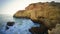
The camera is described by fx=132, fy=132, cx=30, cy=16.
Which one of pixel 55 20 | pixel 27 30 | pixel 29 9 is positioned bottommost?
pixel 27 30

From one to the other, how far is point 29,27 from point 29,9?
338 millimetres

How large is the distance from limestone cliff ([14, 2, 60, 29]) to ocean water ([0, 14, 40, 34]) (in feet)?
0.30

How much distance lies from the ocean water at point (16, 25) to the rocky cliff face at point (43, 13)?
0.09 meters

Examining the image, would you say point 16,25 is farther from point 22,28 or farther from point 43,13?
point 43,13

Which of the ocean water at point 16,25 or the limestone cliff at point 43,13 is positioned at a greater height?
the limestone cliff at point 43,13

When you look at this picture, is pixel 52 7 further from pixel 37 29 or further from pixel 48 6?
pixel 37 29

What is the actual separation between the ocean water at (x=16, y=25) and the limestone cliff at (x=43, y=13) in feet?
0.30

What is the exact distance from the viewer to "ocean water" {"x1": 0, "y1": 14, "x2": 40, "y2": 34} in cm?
239

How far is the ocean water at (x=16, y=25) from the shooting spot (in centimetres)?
239

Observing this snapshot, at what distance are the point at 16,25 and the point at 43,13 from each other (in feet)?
1.79

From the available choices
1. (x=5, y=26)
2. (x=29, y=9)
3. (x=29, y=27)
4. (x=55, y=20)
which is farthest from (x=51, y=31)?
(x=5, y=26)

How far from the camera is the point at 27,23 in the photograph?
244 cm

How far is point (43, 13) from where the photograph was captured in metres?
2.45

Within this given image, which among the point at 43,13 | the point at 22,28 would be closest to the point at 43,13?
the point at 43,13
